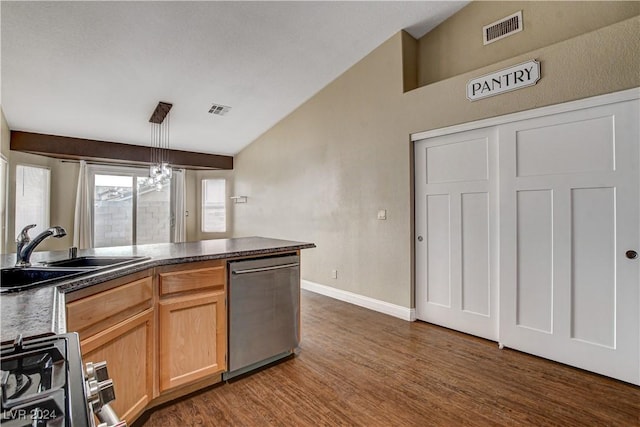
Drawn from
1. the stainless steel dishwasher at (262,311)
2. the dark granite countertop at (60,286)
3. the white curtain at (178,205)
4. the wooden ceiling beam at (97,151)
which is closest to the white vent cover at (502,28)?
the dark granite countertop at (60,286)

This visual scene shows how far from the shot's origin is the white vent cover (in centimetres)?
294

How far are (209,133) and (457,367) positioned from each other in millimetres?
5067

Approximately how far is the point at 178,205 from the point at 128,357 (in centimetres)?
548

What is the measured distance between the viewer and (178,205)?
6.75 m

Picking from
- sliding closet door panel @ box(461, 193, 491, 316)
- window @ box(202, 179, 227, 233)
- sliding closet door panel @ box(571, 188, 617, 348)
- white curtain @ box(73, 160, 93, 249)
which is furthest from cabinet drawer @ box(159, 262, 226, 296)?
window @ box(202, 179, 227, 233)

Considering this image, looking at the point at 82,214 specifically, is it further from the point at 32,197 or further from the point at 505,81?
the point at 505,81

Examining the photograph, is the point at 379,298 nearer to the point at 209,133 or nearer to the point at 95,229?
the point at 209,133

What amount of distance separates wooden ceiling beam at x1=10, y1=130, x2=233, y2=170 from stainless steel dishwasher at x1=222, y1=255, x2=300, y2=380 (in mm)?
4546

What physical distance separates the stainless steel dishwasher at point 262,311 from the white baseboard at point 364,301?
1.43 metres

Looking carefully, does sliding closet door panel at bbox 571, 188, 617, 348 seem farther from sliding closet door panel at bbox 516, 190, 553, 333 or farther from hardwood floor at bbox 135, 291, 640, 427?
hardwood floor at bbox 135, 291, 640, 427

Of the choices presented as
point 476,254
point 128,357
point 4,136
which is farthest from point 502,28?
point 4,136

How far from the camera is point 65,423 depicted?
0.49 metres

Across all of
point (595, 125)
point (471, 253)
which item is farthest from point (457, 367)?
point (595, 125)

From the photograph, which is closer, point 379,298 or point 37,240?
point 37,240
